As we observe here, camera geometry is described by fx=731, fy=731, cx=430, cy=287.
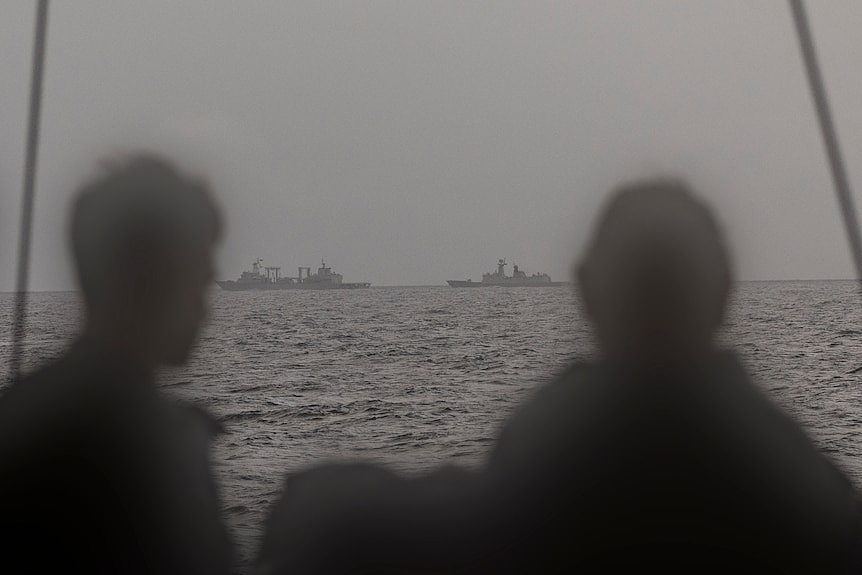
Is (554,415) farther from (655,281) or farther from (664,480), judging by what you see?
(655,281)

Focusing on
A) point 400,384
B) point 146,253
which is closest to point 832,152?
point 146,253

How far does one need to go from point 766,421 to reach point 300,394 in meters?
17.0

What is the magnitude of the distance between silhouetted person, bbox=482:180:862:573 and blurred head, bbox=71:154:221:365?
28.6 inches

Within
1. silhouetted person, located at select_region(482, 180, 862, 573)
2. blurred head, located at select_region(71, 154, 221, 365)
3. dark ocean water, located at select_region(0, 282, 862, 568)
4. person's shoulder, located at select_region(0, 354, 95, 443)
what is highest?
blurred head, located at select_region(71, 154, 221, 365)

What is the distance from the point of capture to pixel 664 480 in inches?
58.0

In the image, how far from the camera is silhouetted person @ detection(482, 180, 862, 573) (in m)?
1.44

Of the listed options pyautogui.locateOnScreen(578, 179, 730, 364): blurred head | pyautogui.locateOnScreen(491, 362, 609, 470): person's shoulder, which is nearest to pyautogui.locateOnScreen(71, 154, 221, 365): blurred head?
pyautogui.locateOnScreen(491, 362, 609, 470): person's shoulder

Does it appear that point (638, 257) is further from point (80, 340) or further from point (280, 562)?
point (80, 340)

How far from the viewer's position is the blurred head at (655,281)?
6.26ft

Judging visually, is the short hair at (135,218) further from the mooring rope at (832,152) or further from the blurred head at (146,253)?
the mooring rope at (832,152)

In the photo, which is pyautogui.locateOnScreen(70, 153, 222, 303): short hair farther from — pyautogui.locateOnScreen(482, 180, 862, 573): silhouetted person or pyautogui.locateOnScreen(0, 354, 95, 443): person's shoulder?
pyautogui.locateOnScreen(482, 180, 862, 573): silhouetted person

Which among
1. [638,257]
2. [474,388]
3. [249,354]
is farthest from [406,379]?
[638,257]

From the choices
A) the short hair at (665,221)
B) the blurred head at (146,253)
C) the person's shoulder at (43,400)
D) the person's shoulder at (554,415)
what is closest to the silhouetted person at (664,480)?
the person's shoulder at (554,415)

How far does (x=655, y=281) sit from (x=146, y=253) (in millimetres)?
1511
